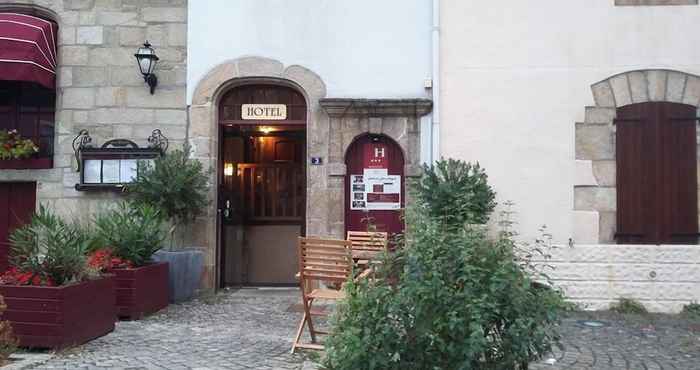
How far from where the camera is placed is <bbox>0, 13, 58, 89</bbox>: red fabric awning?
8.14 metres

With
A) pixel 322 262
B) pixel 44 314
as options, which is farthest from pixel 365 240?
pixel 44 314

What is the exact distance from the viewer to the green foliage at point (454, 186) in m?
7.47

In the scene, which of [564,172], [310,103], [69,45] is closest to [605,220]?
[564,172]

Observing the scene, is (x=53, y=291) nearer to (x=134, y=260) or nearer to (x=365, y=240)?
(x=134, y=260)

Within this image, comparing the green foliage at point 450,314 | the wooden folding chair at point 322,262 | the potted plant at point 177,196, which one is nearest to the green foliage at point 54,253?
the wooden folding chair at point 322,262

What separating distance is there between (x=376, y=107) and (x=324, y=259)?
3.70 metres

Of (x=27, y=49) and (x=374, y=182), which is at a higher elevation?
(x=27, y=49)

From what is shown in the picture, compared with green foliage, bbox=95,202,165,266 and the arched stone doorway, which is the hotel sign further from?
green foliage, bbox=95,202,165,266

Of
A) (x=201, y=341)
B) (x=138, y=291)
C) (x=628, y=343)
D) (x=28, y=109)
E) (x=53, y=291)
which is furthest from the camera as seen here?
(x=28, y=109)

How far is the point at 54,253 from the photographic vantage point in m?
5.33

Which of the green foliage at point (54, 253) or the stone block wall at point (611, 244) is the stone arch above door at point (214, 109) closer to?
the green foliage at point (54, 253)

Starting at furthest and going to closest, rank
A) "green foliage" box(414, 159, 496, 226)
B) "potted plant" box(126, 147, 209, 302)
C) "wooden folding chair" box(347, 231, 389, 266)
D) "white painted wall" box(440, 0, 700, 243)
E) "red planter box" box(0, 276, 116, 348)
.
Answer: "white painted wall" box(440, 0, 700, 243) → "potted plant" box(126, 147, 209, 302) → "green foliage" box(414, 159, 496, 226) → "wooden folding chair" box(347, 231, 389, 266) → "red planter box" box(0, 276, 116, 348)

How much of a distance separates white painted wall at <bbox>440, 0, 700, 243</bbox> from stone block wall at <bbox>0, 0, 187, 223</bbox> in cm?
362

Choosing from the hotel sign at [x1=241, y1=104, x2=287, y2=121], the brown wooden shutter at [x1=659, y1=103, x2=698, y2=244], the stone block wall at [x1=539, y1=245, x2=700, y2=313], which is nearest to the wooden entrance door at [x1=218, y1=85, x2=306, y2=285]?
the hotel sign at [x1=241, y1=104, x2=287, y2=121]
